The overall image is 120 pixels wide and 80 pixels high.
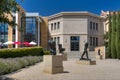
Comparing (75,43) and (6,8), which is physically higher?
(6,8)

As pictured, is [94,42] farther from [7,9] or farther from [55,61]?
[7,9]

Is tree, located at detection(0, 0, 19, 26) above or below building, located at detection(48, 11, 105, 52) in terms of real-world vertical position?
below

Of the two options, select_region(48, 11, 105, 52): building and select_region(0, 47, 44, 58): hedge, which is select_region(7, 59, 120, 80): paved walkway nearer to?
select_region(0, 47, 44, 58): hedge

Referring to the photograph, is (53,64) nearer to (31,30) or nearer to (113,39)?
(113,39)

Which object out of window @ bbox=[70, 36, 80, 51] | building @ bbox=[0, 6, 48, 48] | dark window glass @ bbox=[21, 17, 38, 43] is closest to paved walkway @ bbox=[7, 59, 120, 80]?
window @ bbox=[70, 36, 80, 51]

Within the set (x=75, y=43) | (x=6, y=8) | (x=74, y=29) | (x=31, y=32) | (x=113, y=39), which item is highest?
(x=74, y=29)

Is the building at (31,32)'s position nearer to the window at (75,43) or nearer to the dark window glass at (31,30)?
the dark window glass at (31,30)

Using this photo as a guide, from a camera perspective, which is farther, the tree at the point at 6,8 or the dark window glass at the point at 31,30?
the dark window glass at the point at 31,30

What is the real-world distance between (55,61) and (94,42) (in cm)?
5146

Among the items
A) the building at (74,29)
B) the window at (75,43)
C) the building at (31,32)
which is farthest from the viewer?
the building at (31,32)

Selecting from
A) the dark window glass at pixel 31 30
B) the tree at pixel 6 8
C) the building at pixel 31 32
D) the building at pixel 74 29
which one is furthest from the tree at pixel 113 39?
the tree at pixel 6 8

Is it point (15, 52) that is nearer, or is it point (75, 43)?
point (15, 52)

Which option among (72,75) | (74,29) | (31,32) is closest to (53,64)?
(72,75)

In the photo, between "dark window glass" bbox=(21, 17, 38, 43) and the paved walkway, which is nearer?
the paved walkway
